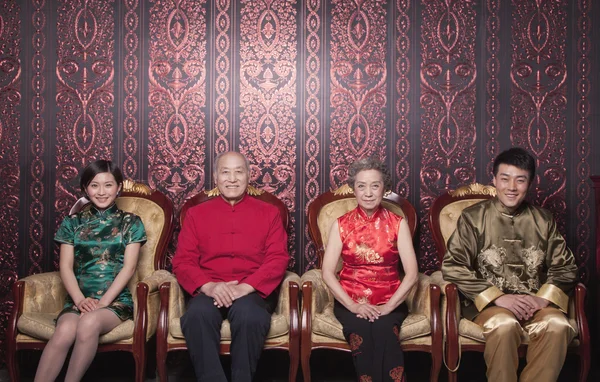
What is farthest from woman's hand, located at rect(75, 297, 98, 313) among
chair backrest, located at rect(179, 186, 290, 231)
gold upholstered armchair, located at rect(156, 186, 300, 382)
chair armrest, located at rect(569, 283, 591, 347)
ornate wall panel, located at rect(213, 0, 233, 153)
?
chair armrest, located at rect(569, 283, 591, 347)

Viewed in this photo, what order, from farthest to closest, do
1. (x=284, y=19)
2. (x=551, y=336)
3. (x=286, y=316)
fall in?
(x=284, y=19) → (x=286, y=316) → (x=551, y=336)

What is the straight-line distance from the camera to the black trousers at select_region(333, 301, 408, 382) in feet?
9.21

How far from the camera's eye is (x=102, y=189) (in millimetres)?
3225

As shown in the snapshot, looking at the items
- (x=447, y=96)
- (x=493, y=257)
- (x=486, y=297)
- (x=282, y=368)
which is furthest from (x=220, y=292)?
(x=447, y=96)

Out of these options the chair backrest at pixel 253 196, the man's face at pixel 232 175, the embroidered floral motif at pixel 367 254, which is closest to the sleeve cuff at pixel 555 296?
the embroidered floral motif at pixel 367 254

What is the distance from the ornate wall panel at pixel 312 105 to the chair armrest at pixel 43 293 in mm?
1551

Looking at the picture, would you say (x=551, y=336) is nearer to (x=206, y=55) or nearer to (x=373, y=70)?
(x=373, y=70)

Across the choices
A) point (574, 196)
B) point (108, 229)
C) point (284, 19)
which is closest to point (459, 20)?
point (284, 19)

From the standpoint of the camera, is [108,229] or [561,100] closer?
[108,229]

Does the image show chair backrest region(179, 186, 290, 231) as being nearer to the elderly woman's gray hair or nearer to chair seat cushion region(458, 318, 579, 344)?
the elderly woman's gray hair

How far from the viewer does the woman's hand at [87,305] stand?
10.0 feet

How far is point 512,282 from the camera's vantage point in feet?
10.3

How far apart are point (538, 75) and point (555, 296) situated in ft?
5.20

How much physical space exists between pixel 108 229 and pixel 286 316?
1.11 metres
